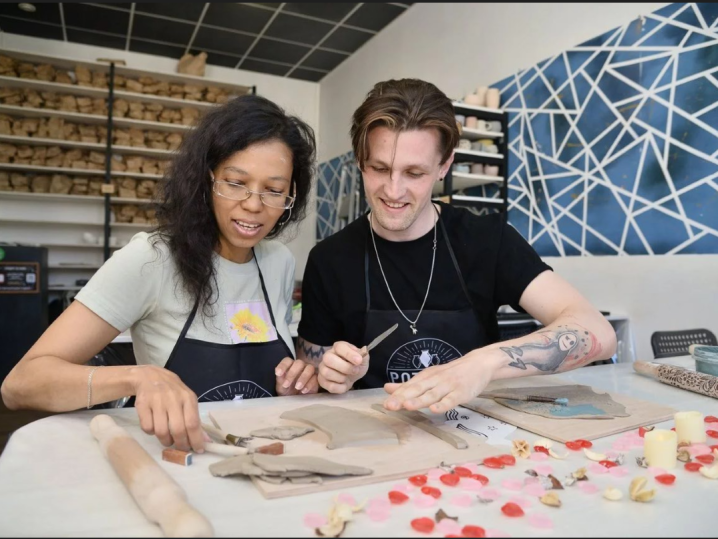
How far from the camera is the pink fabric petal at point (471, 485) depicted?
2.44 ft

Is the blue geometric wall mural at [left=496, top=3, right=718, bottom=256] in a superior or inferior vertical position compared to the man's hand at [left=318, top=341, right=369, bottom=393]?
superior

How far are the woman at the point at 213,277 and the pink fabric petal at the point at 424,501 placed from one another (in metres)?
0.65

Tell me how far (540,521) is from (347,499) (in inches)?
9.3

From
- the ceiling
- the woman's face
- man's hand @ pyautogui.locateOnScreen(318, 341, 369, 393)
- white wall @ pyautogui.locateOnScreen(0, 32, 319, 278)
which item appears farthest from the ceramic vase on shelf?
man's hand @ pyautogui.locateOnScreen(318, 341, 369, 393)

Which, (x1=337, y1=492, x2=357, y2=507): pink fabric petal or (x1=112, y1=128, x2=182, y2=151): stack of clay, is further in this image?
(x1=112, y1=128, x2=182, y2=151): stack of clay

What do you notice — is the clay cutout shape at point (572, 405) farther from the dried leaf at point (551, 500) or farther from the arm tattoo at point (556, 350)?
the dried leaf at point (551, 500)

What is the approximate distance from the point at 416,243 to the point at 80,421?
1.01 m

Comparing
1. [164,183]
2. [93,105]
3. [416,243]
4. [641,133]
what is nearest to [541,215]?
[641,133]

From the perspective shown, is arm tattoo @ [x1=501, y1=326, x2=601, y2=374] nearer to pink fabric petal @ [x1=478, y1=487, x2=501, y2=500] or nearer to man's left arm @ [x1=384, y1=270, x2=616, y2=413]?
man's left arm @ [x1=384, y1=270, x2=616, y2=413]

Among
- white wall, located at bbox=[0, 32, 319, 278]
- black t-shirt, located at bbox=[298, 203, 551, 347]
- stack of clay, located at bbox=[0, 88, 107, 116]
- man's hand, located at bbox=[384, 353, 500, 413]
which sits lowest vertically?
man's hand, located at bbox=[384, 353, 500, 413]

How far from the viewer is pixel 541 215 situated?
3.47 m

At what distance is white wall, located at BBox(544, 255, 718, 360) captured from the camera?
8.29ft

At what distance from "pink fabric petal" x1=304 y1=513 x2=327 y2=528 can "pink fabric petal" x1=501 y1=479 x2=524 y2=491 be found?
0.89ft

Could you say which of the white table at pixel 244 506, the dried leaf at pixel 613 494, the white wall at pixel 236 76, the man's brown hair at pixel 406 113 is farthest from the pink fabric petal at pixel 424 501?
the white wall at pixel 236 76
